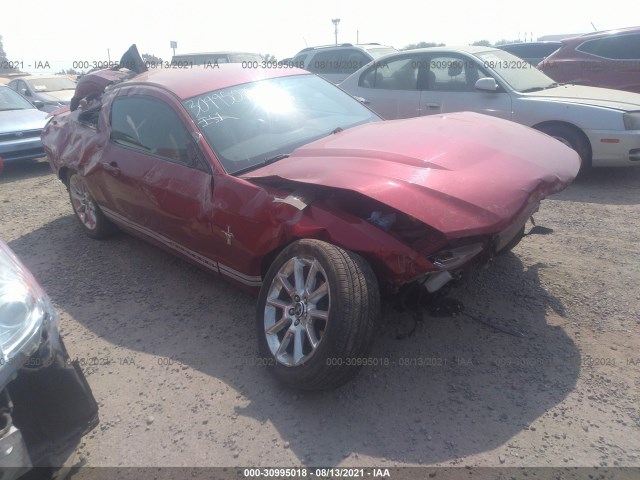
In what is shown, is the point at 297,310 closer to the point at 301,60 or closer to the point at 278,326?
the point at 278,326

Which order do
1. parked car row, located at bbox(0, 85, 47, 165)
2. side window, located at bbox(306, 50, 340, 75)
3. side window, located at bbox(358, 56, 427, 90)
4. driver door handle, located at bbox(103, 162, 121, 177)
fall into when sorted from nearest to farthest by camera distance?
driver door handle, located at bbox(103, 162, 121, 177) < side window, located at bbox(358, 56, 427, 90) < parked car row, located at bbox(0, 85, 47, 165) < side window, located at bbox(306, 50, 340, 75)

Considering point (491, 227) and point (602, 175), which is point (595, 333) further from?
point (602, 175)

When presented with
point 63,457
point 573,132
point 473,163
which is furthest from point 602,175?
point 63,457

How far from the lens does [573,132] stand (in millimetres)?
6012

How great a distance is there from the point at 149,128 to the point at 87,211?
166 cm

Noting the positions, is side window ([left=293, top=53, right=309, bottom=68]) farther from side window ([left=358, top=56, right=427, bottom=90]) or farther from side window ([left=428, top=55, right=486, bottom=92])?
side window ([left=428, top=55, right=486, bottom=92])

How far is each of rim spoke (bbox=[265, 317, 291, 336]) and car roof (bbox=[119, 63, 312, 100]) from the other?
1.91 meters

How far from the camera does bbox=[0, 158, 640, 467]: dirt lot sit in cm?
251

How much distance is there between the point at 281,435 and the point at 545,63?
871 cm

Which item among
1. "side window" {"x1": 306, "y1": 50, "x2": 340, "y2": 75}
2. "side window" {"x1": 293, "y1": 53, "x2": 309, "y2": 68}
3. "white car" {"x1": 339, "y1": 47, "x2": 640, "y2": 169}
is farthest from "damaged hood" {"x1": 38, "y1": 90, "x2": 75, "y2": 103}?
"white car" {"x1": 339, "y1": 47, "x2": 640, "y2": 169}

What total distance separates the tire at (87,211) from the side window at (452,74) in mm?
4600

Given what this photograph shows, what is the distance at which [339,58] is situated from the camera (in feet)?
36.1

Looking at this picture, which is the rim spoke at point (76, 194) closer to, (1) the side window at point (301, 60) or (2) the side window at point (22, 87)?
(1) the side window at point (301, 60)

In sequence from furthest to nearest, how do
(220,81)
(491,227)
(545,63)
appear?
1. (545,63)
2. (220,81)
3. (491,227)
